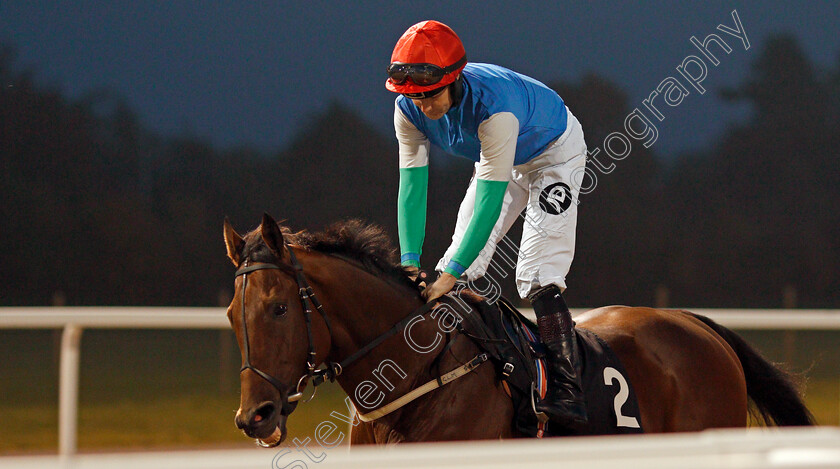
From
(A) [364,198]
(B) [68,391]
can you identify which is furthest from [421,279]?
(A) [364,198]

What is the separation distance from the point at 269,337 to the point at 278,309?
6cm

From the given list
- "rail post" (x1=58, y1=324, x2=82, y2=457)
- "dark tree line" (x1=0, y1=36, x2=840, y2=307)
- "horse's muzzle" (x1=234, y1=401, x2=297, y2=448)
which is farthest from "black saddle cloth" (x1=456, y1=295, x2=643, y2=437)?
"dark tree line" (x1=0, y1=36, x2=840, y2=307)

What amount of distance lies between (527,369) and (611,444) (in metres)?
1.50

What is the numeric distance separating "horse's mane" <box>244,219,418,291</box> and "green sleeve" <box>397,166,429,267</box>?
19 cm

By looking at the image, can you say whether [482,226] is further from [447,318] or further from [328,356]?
[328,356]

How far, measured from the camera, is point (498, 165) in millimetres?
2043

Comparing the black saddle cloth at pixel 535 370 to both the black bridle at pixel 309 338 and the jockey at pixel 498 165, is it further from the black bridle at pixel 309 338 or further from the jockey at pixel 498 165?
the black bridle at pixel 309 338

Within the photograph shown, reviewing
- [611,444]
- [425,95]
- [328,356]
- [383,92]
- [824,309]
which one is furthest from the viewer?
[383,92]

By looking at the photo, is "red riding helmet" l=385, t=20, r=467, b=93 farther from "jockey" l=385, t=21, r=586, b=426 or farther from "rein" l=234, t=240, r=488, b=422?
"rein" l=234, t=240, r=488, b=422

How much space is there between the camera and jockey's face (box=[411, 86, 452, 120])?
2.04 metres

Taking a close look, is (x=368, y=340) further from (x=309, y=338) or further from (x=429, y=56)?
(x=429, y=56)

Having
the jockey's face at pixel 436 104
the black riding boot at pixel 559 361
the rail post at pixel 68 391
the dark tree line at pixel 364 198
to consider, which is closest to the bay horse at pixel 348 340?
the black riding boot at pixel 559 361

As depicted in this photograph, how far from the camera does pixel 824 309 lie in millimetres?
9156

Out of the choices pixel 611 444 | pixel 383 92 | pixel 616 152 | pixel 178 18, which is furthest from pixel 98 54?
pixel 611 444
